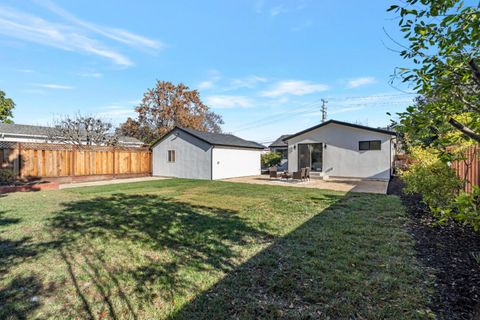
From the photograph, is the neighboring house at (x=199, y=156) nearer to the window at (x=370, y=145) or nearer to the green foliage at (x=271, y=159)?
the green foliage at (x=271, y=159)

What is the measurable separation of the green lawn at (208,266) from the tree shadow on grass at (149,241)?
0.02 meters

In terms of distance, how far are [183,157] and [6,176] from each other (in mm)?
10027

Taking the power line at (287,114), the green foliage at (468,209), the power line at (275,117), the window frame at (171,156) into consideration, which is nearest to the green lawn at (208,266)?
the green foliage at (468,209)

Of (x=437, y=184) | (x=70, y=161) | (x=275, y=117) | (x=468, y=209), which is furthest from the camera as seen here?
(x=275, y=117)

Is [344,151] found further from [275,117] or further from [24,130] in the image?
[24,130]

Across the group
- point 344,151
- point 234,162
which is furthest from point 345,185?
point 234,162

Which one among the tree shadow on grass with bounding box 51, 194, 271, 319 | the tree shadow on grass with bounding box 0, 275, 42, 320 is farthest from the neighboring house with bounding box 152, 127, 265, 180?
the tree shadow on grass with bounding box 0, 275, 42, 320

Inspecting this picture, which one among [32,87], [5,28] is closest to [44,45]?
[5,28]

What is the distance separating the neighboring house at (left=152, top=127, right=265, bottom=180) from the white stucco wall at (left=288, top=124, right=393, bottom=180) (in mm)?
4901

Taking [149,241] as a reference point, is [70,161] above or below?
above

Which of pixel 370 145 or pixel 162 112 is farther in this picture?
pixel 162 112

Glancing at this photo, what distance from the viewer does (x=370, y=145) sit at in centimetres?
1619

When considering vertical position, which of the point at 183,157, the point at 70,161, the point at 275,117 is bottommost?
the point at 70,161

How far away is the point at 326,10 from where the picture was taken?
978 cm
